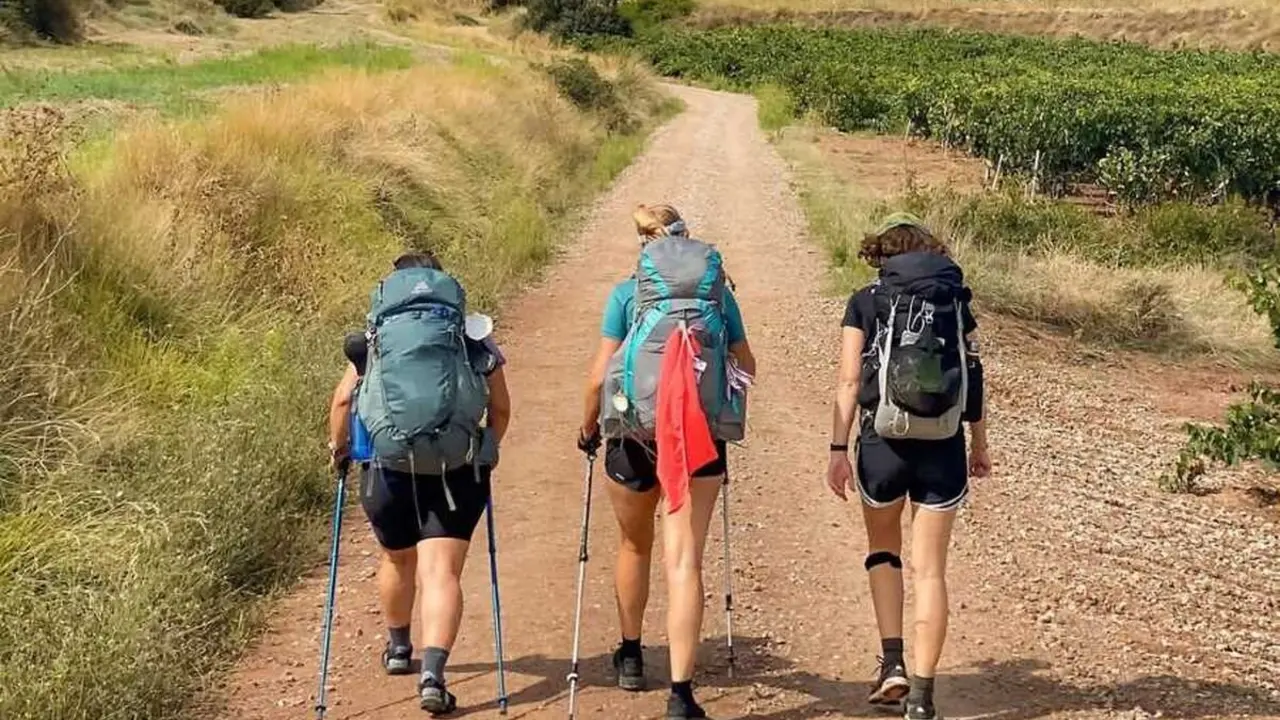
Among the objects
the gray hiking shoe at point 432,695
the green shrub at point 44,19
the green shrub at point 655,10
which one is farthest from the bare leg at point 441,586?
the green shrub at point 655,10

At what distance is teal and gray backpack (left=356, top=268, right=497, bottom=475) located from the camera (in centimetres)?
487

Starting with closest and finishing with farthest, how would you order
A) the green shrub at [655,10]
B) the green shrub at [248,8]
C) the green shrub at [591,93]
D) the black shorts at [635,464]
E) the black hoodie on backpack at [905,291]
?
the black hoodie on backpack at [905,291] → the black shorts at [635,464] → the green shrub at [591,93] → the green shrub at [248,8] → the green shrub at [655,10]

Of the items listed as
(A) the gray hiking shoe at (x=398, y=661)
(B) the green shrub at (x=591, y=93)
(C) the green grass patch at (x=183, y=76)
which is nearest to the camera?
(A) the gray hiking shoe at (x=398, y=661)

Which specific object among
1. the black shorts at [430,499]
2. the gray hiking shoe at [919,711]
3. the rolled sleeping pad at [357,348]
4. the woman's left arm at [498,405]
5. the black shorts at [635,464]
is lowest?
the gray hiking shoe at [919,711]

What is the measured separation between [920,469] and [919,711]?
33.1 inches

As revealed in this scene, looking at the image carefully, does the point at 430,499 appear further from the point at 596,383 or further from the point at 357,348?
the point at 596,383

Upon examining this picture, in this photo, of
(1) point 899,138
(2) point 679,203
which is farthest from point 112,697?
(1) point 899,138

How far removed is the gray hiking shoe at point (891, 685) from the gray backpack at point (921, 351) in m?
0.89

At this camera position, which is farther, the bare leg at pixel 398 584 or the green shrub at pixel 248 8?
the green shrub at pixel 248 8

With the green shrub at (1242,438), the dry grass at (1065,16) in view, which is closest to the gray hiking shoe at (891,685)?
the green shrub at (1242,438)

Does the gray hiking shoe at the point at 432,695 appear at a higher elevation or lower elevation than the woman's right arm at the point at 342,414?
lower

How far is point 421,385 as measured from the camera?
486 centimetres

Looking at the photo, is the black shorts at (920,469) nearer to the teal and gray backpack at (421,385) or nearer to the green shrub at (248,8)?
the teal and gray backpack at (421,385)

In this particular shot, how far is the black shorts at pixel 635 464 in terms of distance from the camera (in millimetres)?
5055
